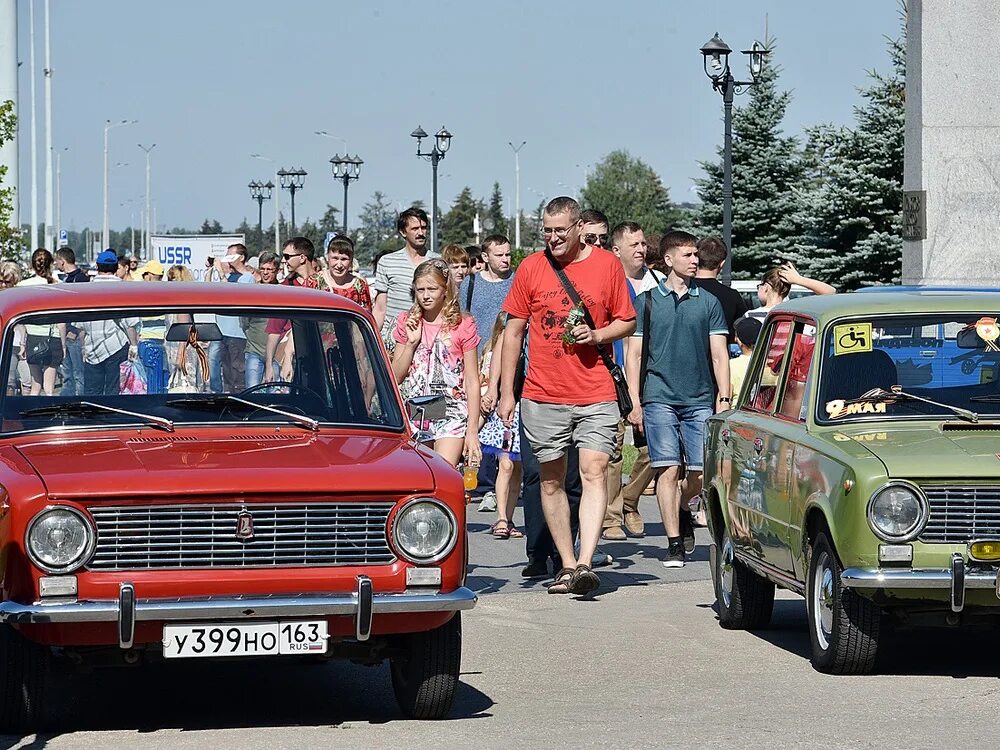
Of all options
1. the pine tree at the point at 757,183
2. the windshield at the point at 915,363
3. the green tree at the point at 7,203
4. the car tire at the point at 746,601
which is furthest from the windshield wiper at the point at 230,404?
the pine tree at the point at 757,183

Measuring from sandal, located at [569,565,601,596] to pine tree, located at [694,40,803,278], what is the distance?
42.8 meters

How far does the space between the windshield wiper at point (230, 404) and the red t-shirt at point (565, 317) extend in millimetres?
3350

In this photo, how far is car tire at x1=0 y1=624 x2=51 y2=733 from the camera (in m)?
6.74

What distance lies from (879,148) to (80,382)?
117 feet

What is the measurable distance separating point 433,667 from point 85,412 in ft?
5.81

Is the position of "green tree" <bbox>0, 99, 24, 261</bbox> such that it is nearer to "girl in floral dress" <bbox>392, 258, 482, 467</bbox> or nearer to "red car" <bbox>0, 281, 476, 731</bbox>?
"girl in floral dress" <bbox>392, 258, 482, 467</bbox>

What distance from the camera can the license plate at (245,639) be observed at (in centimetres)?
675

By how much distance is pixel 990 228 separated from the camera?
18.2m

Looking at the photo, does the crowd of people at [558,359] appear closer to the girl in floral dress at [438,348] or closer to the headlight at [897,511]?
the girl in floral dress at [438,348]

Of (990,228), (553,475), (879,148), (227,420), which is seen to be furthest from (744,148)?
(227,420)

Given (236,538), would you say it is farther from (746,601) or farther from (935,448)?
(746,601)

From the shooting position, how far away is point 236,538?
6809 millimetres

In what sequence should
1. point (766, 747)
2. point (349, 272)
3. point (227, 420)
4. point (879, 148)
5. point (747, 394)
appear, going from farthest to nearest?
point (879, 148) < point (349, 272) < point (747, 394) < point (227, 420) < point (766, 747)

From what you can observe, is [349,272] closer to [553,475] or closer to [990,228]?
[553,475]
